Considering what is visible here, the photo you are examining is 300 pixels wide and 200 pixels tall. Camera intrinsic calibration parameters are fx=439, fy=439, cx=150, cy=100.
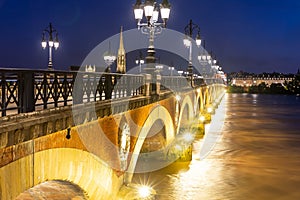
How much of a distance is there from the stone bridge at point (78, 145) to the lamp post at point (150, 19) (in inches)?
55.8

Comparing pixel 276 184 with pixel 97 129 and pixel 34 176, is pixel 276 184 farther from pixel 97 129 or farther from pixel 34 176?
pixel 34 176

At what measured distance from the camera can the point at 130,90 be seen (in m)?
15.1

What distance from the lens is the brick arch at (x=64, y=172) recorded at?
704 centimetres

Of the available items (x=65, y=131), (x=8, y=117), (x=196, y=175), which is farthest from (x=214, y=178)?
(x=8, y=117)

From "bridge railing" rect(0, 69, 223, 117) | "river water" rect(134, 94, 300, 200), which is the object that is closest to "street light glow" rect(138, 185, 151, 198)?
"bridge railing" rect(0, 69, 223, 117)

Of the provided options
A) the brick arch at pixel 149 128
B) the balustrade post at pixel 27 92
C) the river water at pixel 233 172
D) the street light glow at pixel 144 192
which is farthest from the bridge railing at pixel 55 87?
the river water at pixel 233 172

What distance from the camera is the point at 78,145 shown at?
32.4ft

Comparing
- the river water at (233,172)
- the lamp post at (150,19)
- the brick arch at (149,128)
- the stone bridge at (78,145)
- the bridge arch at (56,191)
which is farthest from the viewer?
the river water at (233,172)

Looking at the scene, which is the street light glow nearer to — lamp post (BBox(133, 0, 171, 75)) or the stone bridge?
the stone bridge

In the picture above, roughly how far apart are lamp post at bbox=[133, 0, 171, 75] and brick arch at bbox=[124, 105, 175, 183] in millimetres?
2308

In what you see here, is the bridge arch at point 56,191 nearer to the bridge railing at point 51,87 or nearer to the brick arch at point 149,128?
the bridge railing at point 51,87

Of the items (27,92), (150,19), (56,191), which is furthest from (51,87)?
(150,19)

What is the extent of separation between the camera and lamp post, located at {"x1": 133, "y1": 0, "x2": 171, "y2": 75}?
50.5 feet

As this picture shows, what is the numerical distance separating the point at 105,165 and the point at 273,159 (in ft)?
61.6
